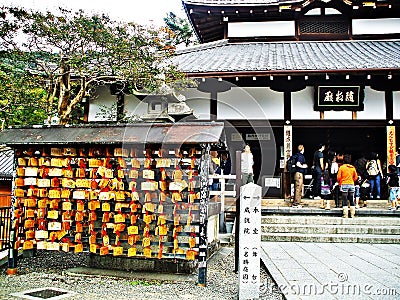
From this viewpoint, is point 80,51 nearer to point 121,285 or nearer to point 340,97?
point 121,285

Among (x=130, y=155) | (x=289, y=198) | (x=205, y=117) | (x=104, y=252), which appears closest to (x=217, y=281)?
(x=104, y=252)

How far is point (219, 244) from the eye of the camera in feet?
29.3

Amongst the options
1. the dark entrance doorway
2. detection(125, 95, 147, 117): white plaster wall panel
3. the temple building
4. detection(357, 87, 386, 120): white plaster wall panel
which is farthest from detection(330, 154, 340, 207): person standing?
detection(125, 95, 147, 117): white plaster wall panel

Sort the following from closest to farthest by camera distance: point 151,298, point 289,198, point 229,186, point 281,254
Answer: point 151,298
point 281,254
point 289,198
point 229,186

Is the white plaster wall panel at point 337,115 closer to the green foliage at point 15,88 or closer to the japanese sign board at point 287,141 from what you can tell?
the japanese sign board at point 287,141

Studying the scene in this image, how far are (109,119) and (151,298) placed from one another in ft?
26.4

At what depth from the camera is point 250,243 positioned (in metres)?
5.37

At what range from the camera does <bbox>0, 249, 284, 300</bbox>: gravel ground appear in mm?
5531

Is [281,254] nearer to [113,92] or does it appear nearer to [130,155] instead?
[130,155]

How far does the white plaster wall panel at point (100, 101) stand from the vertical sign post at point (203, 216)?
7.41 m

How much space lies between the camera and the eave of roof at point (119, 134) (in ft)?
19.8

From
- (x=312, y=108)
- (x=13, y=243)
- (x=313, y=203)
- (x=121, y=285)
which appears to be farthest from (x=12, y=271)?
(x=312, y=108)

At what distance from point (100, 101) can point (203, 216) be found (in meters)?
7.96

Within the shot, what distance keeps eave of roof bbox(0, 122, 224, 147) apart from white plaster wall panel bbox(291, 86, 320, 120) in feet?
22.6
